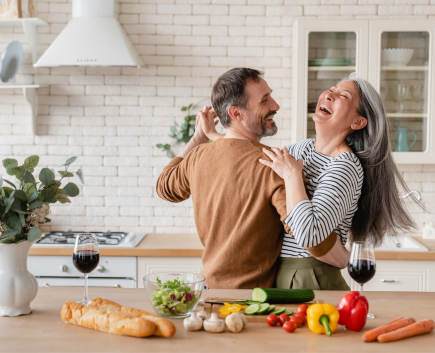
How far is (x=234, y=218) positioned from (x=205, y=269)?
25cm

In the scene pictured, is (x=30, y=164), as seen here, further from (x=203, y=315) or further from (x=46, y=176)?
(x=203, y=315)

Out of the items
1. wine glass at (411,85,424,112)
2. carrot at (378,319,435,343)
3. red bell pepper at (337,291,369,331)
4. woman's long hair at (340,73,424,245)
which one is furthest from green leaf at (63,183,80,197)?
wine glass at (411,85,424,112)

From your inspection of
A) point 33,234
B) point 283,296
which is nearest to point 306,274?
point 283,296

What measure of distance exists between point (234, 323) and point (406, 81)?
8.21 ft

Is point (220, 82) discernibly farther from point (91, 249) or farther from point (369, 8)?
point (369, 8)

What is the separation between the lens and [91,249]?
1.50 metres

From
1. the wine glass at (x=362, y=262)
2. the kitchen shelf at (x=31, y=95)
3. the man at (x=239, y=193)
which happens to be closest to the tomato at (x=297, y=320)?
the wine glass at (x=362, y=262)

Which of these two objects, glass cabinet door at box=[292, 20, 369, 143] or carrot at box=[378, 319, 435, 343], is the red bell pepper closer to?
carrot at box=[378, 319, 435, 343]

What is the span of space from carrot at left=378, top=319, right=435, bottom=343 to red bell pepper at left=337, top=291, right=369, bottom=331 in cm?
7

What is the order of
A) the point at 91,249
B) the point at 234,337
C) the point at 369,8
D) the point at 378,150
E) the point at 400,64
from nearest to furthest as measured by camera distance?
the point at 234,337 < the point at 91,249 < the point at 378,150 < the point at 400,64 < the point at 369,8

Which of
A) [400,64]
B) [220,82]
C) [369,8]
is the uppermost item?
[369,8]

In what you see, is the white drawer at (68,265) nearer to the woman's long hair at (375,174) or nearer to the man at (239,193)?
the man at (239,193)

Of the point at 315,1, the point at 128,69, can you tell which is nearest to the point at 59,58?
the point at 128,69

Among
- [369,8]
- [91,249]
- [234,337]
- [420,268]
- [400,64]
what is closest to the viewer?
[234,337]
